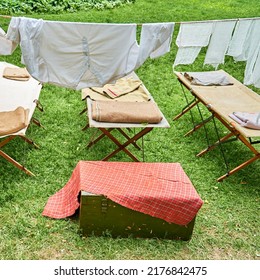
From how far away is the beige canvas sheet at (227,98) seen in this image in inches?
184

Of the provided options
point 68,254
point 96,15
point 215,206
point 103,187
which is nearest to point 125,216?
point 103,187

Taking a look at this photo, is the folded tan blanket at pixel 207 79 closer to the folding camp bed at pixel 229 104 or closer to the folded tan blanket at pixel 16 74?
the folding camp bed at pixel 229 104

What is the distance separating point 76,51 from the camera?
3730 mm

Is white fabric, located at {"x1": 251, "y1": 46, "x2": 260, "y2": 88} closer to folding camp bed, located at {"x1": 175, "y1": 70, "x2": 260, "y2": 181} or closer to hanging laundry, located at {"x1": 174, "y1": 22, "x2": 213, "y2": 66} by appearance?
folding camp bed, located at {"x1": 175, "y1": 70, "x2": 260, "y2": 181}

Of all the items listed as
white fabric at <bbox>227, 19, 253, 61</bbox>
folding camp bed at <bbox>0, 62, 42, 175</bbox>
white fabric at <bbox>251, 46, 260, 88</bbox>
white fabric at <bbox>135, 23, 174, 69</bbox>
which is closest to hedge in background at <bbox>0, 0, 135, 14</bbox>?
folding camp bed at <bbox>0, 62, 42, 175</bbox>

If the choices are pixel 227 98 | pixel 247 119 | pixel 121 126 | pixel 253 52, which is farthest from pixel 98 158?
pixel 253 52

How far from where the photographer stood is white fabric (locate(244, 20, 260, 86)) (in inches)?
186

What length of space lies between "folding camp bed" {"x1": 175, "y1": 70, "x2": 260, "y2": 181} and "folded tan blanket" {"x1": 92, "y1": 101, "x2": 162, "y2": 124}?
2.55 ft

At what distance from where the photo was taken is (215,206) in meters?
3.86

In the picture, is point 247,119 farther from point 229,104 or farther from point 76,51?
point 76,51

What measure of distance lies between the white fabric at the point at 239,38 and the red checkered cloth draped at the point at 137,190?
76.3 inches

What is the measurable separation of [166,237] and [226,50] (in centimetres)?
253

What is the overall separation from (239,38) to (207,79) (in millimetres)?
883
